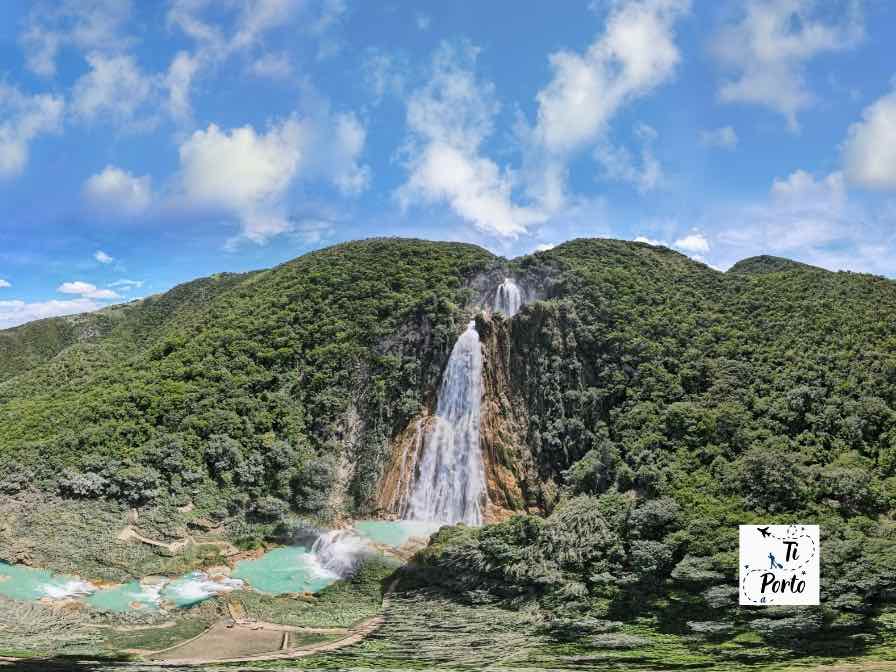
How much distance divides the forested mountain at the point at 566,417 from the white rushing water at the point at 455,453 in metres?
1.14

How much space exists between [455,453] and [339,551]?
9.85 metres

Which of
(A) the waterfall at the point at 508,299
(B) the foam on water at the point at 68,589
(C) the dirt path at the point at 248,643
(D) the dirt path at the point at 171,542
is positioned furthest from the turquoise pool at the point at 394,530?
(A) the waterfall at the point at 508,299

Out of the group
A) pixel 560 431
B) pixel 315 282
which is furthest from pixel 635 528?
pixel 315 282

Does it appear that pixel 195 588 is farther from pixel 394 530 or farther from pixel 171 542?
pixel 394 530

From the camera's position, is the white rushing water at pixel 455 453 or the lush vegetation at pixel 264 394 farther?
the white rushing water at pixel 455 453

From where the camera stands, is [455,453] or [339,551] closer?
[339,551]

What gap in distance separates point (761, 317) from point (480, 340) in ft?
59.5

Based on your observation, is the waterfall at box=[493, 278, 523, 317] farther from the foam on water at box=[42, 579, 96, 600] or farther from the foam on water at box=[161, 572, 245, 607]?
the foam on water at box=[42, 579, 96, 600]

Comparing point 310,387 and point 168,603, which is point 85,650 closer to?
point 168,603

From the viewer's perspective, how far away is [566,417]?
37094 mm

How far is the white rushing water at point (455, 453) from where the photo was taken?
3584cm

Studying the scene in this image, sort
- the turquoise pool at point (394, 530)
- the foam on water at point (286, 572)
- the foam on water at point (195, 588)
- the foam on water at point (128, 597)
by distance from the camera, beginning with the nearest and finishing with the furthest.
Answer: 1. the foam on water at point (128, 597)
2. the foam on water at point (195, 588)
3. the foam on water at point (286, 572)
4. the turquoise pool at point (394, 530)

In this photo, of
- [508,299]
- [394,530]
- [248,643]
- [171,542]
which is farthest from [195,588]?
[508,299]

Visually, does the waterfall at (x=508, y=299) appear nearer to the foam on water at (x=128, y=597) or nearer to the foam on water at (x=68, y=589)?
the foam on water at (x=128, y=597)
